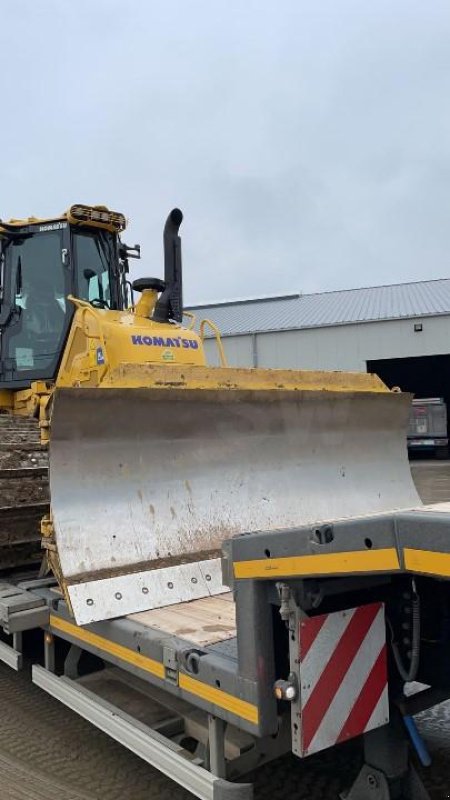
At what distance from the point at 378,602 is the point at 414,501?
231 cm

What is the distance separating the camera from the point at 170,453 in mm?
3551

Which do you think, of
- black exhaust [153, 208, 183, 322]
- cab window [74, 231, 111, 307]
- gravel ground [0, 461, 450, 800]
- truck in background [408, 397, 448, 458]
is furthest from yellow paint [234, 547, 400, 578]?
truck in background [408, 397, 448, 458]

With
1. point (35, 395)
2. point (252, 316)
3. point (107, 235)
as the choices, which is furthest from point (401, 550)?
point (252, 316)

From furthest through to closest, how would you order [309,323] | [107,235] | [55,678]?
1. [309,323]
2. [107,235]
3. [55,678]

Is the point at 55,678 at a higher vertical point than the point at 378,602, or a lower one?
lower

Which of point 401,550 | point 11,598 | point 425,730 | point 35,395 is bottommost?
point 425,730

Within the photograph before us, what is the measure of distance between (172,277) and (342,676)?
339cm

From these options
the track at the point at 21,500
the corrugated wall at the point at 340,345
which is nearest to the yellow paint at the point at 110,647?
Answer: the track at the point at 21,500

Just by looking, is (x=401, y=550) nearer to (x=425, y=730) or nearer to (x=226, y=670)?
(x=226, y=670)

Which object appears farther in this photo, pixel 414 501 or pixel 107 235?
pixel 107 235

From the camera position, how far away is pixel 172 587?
3.27 metres

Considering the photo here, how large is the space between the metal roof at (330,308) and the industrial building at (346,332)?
0.10 feet

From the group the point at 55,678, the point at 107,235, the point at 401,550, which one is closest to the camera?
the point at 401,550

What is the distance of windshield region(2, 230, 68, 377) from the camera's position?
550 cm
